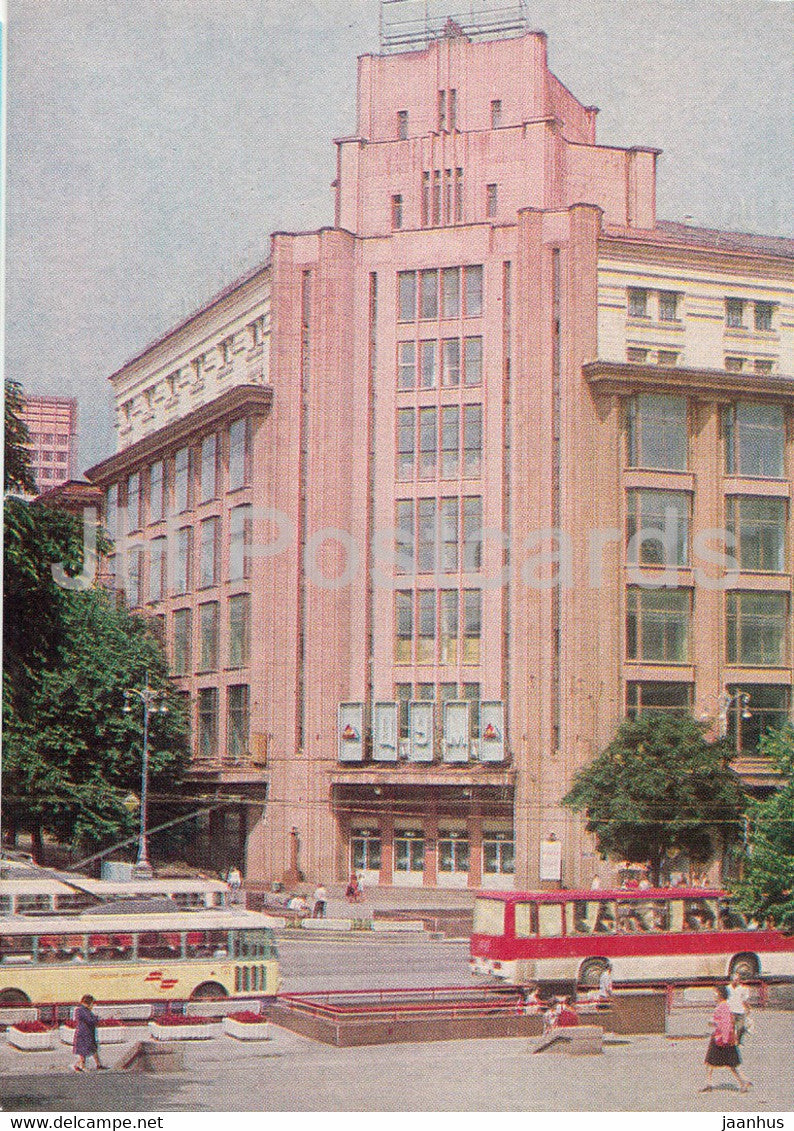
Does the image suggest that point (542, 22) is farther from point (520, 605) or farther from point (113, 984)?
point (520, 605)

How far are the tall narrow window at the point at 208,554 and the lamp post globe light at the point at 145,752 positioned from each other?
2.75 metres

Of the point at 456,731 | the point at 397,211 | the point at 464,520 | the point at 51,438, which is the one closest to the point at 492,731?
the point at 456,731

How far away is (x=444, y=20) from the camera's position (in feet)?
81.4

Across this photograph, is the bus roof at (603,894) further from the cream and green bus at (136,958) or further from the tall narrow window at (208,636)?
the tall narrow window at (208,636)

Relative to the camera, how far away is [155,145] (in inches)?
870

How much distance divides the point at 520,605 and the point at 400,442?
18.5ft

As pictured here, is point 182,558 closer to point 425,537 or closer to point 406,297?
point 425,537

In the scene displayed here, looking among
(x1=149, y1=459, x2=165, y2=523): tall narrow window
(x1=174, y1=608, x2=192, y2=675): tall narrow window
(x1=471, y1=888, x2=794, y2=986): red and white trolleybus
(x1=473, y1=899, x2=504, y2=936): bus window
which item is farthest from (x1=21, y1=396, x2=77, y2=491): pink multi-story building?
(x1=174, y1=608, x2=192, y2=675): tall narrow window

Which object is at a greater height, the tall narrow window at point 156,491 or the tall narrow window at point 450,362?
the tall narrow window at point 450,362

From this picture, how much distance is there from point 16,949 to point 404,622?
19.3 m

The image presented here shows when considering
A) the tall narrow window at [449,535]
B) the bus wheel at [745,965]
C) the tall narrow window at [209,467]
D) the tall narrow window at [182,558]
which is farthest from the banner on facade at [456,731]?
the bus wheel at [745,965]

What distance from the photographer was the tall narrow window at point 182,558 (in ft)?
127

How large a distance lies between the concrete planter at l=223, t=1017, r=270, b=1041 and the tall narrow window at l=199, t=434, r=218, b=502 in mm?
Answer: 20820

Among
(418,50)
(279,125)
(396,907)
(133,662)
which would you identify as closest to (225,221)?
(279,125)
